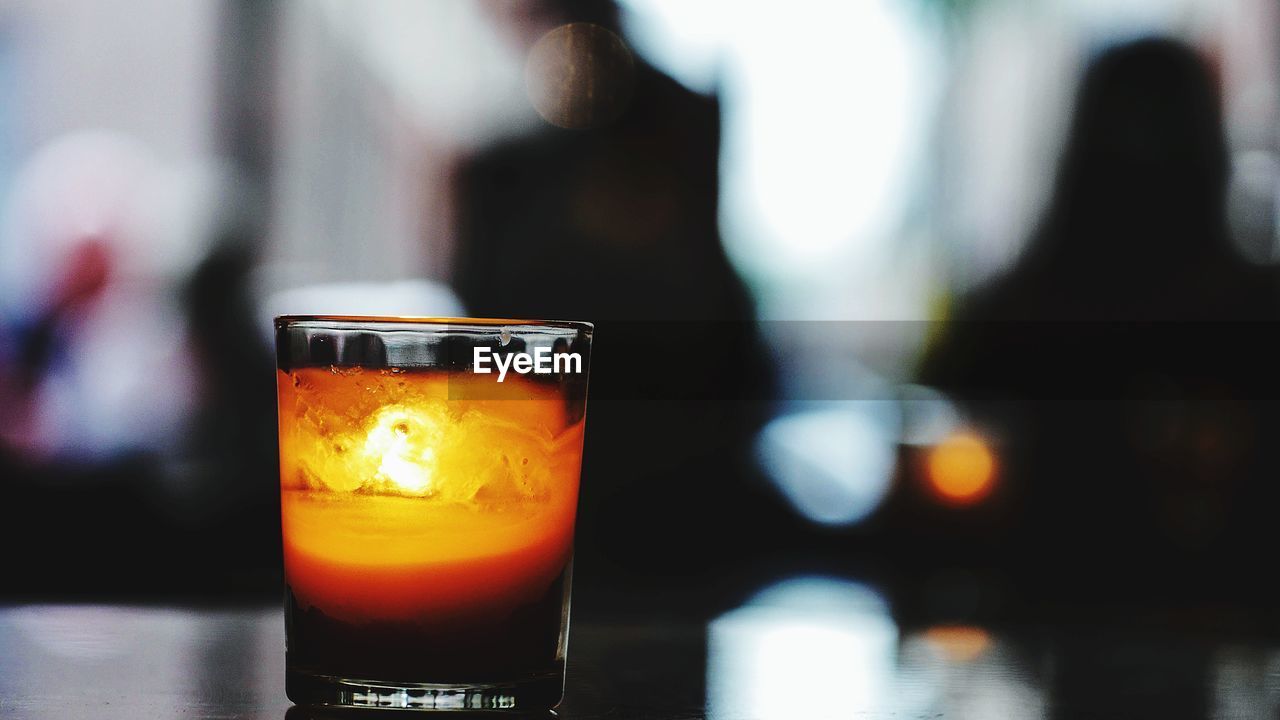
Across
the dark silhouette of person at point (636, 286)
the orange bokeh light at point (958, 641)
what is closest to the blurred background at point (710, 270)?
the dark silhouette of person at point (636, 286)

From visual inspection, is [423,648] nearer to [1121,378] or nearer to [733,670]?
[733,670]

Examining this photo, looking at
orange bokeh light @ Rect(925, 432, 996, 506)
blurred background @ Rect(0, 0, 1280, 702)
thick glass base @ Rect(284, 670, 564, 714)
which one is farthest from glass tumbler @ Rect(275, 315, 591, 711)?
orange bokeh light @ Rect(925, 432, 996, 506)

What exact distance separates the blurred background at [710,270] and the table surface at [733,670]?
75cm

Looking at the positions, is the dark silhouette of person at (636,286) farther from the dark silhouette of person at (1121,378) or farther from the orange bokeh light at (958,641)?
the orange bokeh light at (958,641)

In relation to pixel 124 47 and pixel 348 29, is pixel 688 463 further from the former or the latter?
pixel 124 47

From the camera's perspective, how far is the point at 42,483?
5.28 ft

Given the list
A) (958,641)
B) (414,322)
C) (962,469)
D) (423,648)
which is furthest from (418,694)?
(962,469)

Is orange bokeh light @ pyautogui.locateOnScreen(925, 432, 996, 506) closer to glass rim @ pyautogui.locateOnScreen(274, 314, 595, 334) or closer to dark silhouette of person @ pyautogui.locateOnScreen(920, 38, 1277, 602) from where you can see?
dark silhouette of person @ pyautogui.locateOnScreen(920, 38, 1277, 602)

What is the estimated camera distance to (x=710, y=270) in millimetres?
1620

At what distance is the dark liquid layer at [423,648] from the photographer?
499 millimetres

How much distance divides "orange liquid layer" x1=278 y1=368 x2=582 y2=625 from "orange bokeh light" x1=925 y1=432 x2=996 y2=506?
48.0 inches

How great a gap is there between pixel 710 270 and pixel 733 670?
1.01 m

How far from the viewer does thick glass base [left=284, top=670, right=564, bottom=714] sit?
0.49 metres

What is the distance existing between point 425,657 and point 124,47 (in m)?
1.40
